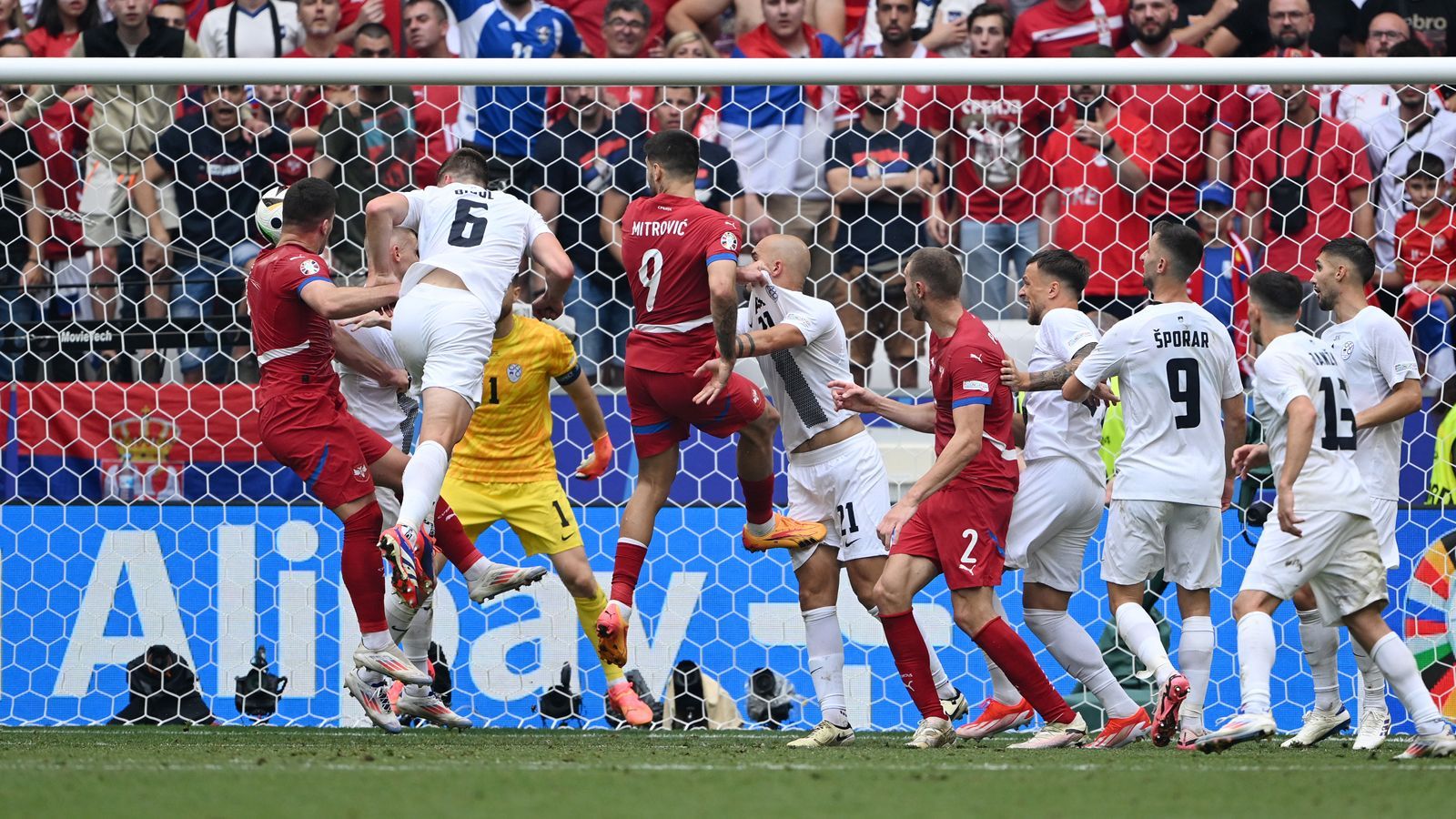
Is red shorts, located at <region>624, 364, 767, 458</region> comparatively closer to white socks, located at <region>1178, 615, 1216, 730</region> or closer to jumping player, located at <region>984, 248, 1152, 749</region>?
jumping player, located at <region>984, 248, 1152, 749</region>

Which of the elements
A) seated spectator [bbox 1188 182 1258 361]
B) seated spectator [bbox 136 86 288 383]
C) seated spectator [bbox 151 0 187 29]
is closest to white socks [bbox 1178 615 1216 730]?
seated spectator [bbox 1188 182 1258 361]

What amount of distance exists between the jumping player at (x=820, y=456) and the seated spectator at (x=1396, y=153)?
11.0 feet

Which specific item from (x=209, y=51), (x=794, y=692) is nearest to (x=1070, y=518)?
(x=794, y=692)

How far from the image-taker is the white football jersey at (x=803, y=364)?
6793 millimetres

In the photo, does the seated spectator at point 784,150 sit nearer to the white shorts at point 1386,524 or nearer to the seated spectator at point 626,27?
the seated spectator at point 626,27

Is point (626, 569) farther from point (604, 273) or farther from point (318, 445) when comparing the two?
point (604, 273)

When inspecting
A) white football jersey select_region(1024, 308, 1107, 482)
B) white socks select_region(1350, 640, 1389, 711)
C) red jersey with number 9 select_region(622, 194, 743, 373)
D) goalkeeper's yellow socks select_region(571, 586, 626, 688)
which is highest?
red jersey with number 9 select_region(622, 194, 743, 373)

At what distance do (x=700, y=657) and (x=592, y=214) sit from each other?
2.50m

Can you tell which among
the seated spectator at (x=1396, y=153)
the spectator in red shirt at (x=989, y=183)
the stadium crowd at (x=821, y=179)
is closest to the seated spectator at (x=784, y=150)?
the stadium crowd at (x=821, y=179)

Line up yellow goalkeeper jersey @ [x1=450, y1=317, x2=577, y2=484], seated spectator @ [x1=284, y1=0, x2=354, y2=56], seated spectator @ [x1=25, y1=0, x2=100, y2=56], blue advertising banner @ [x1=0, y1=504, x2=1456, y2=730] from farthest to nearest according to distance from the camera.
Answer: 1. seated spectator @ [x1=25, y1=0, x2=100, y2=56]
2. seated spectator @ [x1=284, y1=0, x2=354, y2=56]
3. blue advertising banner @ [x1=0, y1=504, x2=1456, y2=730]
4. yellow goalkeeper jersey @ [x1=450, y1=317, x2=577, y2=484]

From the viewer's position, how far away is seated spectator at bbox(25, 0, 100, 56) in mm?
10656

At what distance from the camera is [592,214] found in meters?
8.75

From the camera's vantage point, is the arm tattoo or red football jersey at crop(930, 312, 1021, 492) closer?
red football jersey at crop(930, 312, 1021, 492)

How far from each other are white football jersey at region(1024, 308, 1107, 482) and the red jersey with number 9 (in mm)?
1345
